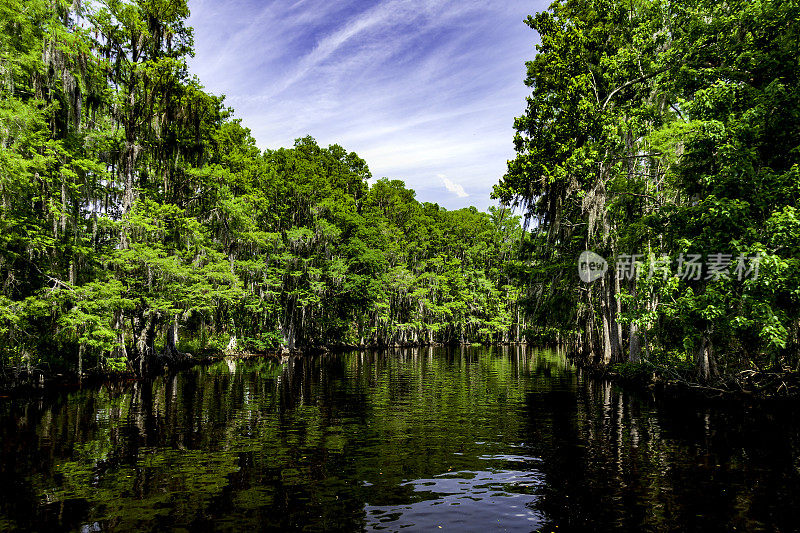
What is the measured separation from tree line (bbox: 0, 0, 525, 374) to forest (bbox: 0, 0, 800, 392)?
6.0 inches

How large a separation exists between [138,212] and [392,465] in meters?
21.9

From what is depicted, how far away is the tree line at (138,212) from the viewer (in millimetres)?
18484

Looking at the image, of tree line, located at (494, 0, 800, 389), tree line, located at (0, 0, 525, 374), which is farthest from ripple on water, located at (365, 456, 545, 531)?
tree line, located at (0, 0, 525, 374)

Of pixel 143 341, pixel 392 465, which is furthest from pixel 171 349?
pixel 392 465

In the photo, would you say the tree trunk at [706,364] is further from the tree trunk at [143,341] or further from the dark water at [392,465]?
the tree trunk at [143,341]

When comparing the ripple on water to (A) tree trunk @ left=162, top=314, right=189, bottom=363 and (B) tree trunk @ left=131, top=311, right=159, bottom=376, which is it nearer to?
(B) tree trunk @ left=131, top=311, right=159, bottom=376

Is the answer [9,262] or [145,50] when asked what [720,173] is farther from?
[145,50]

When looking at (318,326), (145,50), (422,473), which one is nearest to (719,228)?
(422,473)

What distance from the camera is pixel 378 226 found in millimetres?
56969

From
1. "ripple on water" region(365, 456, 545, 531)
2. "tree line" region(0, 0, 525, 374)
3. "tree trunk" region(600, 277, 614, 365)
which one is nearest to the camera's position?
"ripple on water" region(365, 456, 545, 531)

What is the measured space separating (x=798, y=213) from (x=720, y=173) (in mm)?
2353

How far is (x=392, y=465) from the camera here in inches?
386

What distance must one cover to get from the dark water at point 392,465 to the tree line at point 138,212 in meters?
5.00

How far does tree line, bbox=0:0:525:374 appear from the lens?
18.5 meters
